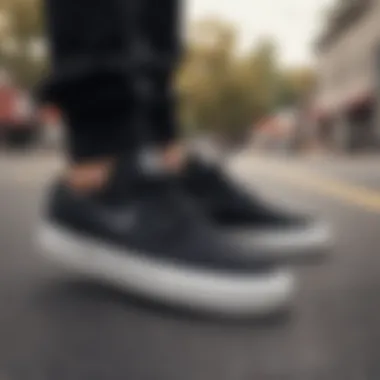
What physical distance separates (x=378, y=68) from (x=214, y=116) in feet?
12.1

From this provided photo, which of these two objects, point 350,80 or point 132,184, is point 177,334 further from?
point 350,80

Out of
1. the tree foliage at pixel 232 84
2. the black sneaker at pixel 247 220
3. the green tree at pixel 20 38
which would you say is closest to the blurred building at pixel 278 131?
the tree foliage at pixel 232 84

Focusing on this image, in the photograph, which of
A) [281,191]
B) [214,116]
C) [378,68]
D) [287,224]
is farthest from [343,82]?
[287,224]

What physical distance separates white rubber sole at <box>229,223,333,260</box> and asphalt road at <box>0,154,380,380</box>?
0.03 meters

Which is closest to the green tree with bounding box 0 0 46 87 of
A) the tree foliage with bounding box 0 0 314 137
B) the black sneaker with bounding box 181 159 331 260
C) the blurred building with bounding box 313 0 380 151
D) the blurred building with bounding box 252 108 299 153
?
the tree foliage with bounding box 0 0 314 137

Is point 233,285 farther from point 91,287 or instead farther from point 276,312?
point 91,287

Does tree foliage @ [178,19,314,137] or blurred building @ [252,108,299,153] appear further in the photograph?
blurred building @ [252,108,299,153]

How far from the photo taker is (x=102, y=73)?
0.68 metres

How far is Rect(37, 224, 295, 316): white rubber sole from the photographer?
54 cm

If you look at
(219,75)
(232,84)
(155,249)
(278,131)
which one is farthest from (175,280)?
(278,131)

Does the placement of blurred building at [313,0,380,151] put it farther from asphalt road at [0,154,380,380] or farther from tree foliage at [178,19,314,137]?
asphalt road at [0,154,380,380]

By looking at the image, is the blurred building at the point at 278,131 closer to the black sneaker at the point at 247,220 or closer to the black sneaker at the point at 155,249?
the black sneaker at the point at 247,220

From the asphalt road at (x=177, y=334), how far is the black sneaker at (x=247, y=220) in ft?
0.15

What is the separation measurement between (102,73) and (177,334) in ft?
0.86
